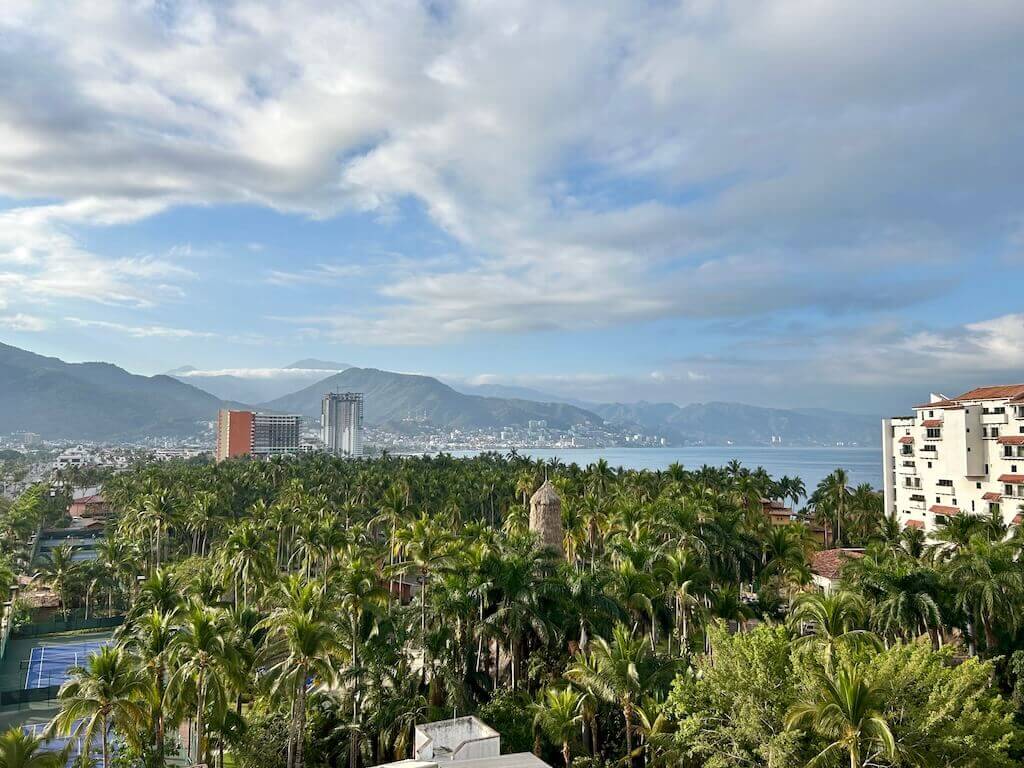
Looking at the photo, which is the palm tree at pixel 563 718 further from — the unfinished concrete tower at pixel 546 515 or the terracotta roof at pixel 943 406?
the terracotta roof at pixel 943 406

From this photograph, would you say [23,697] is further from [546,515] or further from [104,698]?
[546,515]

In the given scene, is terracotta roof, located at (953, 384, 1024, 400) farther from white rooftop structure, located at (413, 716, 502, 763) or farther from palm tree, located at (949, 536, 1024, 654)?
white rooftop structure, located at (413, 716, 502, 763)

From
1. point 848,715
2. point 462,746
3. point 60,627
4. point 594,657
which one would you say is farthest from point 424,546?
point 60,627

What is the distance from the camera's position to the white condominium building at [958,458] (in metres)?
63.2

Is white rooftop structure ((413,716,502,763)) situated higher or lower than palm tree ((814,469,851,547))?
lower

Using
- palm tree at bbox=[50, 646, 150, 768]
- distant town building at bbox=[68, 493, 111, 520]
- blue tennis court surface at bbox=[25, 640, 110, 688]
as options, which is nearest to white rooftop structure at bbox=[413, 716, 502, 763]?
palm tree at bbox=[50, 646, 150, 768]

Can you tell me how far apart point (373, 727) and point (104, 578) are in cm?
4019

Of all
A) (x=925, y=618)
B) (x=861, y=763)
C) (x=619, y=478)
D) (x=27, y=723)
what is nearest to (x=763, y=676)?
(x=861, y=763)

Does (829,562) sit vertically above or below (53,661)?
above

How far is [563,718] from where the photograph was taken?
26594 millimetres

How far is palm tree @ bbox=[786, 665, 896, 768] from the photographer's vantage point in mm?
19062

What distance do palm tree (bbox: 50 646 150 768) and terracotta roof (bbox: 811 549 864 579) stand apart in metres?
44.5

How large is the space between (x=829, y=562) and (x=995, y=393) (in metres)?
26.5

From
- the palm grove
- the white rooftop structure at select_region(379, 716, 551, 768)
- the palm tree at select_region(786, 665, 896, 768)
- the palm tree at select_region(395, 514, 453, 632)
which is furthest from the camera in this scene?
the palm tree at select_region(395, 514, 453, 632)
